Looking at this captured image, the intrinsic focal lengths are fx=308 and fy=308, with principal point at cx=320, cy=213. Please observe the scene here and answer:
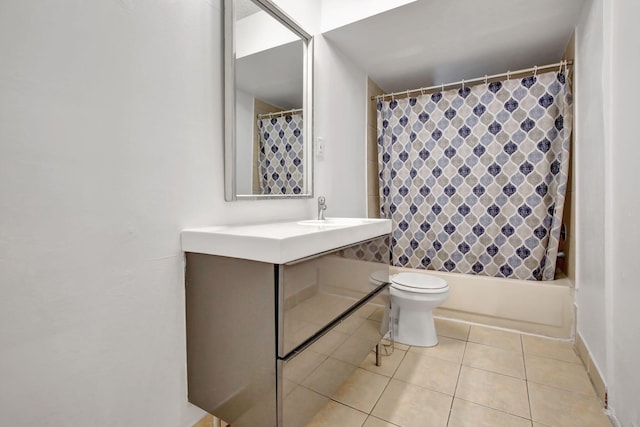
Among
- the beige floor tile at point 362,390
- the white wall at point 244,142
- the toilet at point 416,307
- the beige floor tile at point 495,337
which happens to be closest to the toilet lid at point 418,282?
the toilet at point 416,307

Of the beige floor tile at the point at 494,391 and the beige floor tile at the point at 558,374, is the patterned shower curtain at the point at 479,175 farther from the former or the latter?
the beige floor tile at the point at 494,391

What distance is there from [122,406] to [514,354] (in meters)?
2.12

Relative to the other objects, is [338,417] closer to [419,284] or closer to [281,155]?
[419,284]

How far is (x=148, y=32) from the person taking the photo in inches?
42.9

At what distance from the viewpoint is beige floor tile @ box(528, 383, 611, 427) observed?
1.35m

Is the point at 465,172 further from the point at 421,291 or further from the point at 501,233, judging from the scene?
the point at 421,291

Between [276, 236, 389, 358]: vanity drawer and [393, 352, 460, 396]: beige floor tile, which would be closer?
[276, 236, 389, 358]: vanity drawer

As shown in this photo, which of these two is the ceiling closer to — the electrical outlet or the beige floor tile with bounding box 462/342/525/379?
the electrical outlet

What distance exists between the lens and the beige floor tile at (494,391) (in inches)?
57.6

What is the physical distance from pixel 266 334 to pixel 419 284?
54.8 inches

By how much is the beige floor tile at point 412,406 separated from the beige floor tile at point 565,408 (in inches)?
15.8

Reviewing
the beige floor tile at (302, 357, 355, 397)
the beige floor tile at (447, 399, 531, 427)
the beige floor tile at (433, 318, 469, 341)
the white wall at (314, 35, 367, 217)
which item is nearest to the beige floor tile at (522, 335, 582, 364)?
the beige floor tile at (433, 318, 469, 341)

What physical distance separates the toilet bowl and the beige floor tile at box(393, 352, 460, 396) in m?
0.17

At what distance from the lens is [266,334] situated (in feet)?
3.36
